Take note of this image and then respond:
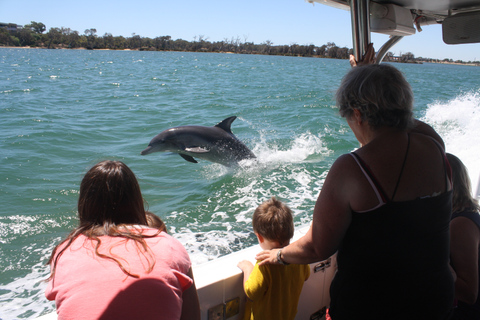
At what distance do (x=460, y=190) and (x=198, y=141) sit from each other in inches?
217

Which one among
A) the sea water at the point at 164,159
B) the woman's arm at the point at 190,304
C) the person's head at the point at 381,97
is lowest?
the sea water at the point at 164,159

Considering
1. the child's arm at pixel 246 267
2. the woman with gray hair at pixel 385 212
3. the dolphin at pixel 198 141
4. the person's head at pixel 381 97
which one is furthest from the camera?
the dolphin at pixel 198 141

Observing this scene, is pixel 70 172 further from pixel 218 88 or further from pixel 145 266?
pixel 218 88

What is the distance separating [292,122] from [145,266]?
45.6ft

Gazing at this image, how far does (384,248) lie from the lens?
1565mm

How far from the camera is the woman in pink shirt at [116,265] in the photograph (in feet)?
4.43

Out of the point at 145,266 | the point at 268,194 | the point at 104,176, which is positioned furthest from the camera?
the point at 268,194

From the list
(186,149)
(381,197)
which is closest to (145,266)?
(381,197)

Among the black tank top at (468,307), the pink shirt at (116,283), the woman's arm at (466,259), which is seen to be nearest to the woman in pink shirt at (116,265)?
the pink shirt at (116,283)

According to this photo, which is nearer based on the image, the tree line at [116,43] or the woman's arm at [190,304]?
the woman's arm at [190,304]

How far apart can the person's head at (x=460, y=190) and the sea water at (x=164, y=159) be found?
64cm

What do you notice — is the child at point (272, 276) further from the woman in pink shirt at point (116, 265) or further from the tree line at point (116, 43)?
the tree line at point (116, 43)

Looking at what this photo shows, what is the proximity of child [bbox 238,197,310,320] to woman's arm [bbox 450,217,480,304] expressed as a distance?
787 mm

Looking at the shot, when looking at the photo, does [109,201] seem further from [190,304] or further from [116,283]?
[190,304]
